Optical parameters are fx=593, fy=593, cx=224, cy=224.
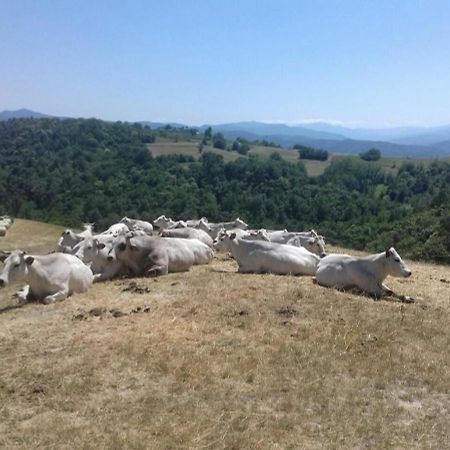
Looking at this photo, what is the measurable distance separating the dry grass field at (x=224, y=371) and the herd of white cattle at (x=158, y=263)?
2.22ft

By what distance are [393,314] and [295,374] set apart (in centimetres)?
424

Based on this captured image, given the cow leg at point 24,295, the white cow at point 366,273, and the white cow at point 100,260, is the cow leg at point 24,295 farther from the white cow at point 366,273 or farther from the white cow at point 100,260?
the white cow at point 366,273

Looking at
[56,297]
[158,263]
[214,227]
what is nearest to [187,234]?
[158,263]

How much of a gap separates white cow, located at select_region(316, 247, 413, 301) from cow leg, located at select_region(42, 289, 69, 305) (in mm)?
6307

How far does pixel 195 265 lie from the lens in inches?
709

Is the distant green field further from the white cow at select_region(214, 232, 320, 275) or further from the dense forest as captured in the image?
the white cow at select_region(214, 232, 320, 275)

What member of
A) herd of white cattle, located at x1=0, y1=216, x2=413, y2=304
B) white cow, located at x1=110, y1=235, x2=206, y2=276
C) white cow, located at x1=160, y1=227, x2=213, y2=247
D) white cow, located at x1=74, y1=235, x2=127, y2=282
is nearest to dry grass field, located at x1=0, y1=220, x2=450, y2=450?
herd of white cattle, located at x1=0, y1=216, x2=413, y2=304

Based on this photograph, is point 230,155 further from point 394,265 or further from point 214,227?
point 394,265

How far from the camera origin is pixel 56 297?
13250mm

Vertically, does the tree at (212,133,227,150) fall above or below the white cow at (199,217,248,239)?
below

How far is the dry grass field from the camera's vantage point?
7406mm

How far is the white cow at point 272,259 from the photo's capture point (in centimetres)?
1645

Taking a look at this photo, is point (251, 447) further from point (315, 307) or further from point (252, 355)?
point (315, 307)

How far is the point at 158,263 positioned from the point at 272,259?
10.3 ft
